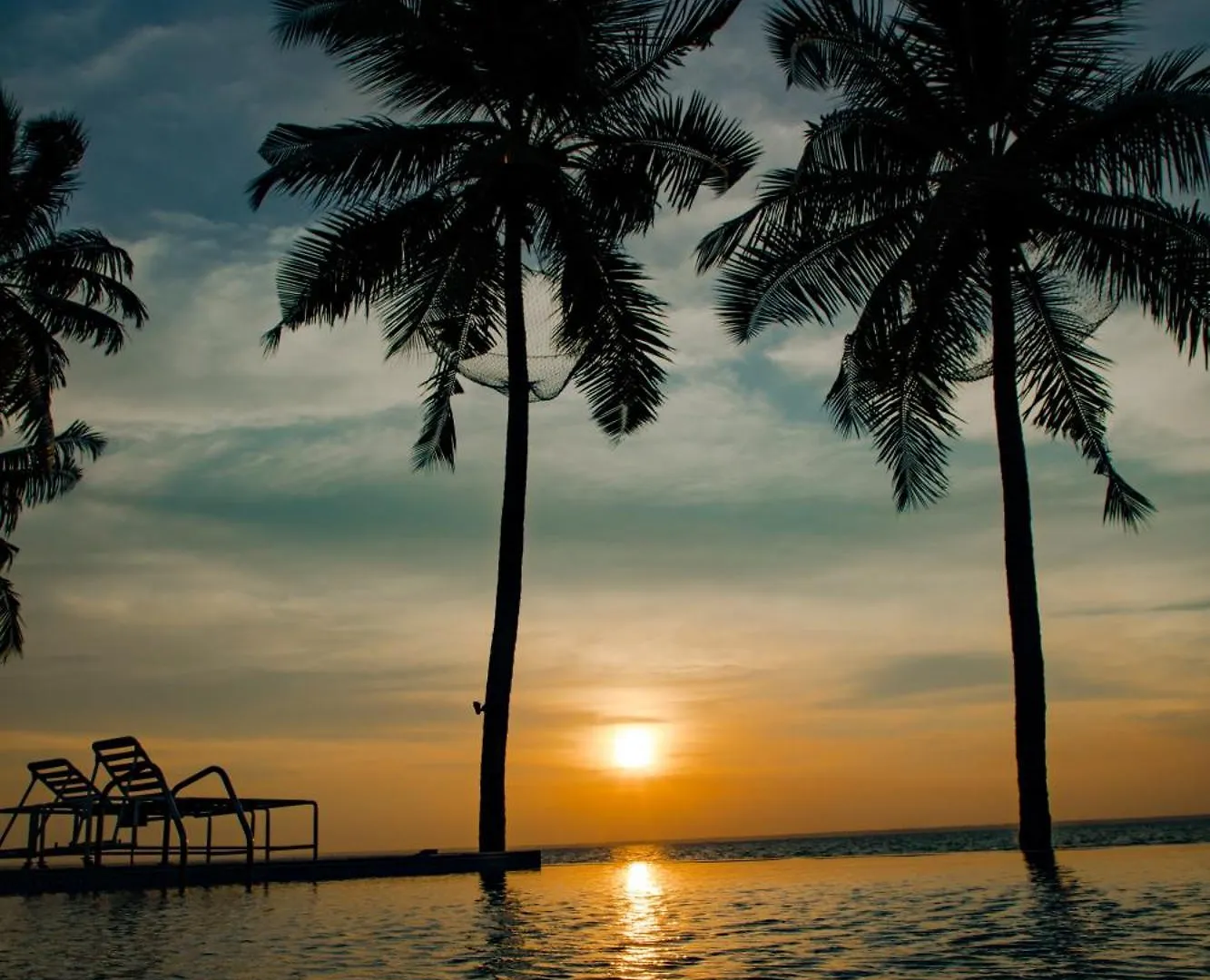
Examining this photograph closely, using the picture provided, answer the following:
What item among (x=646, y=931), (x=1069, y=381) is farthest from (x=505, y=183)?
(x=646, y=931)

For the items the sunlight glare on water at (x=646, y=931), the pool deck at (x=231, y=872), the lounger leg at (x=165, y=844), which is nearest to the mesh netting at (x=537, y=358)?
the pool deck at (x=231, y=872)

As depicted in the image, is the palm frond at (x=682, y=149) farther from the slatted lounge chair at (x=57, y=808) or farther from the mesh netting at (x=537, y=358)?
the slatted lounge chair at (x=57, y=808)

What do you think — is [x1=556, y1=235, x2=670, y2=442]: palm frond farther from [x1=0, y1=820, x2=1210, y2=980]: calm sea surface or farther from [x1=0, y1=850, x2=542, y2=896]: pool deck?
[x1=0, y1=820, x2=1210, y2=980]: calm sea surface

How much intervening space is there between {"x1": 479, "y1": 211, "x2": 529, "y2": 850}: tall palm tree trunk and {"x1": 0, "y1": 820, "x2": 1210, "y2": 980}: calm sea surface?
4.81 meters

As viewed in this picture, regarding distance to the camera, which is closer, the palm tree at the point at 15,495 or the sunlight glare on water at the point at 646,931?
the sunlight glare on water at the point at 646,931

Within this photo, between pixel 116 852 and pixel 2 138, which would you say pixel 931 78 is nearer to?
pixel 116 852

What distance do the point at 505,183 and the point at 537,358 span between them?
261 centimetres

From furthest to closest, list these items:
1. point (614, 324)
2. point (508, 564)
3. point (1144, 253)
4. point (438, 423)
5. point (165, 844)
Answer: point (438, 423)
point (614, 324)
point (508, 564)
point (1144, 253)
point (165, 844)

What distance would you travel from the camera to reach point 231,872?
13.2 metres

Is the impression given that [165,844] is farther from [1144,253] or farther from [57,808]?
[1144,253]

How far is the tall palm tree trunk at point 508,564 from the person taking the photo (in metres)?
17.7

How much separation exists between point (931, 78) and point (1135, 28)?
2.73 metres

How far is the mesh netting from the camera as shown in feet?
64.4

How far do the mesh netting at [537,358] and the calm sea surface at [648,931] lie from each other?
8714mm
